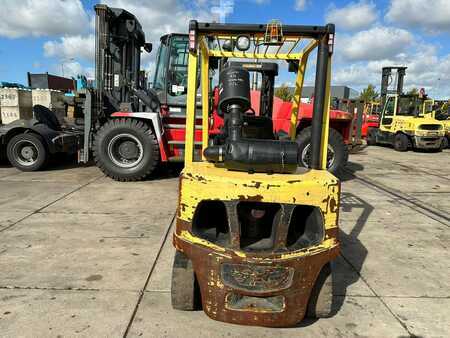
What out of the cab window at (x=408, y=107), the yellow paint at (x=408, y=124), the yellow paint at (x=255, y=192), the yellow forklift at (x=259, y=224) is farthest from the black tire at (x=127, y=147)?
the cab window at (x=408, y=107)

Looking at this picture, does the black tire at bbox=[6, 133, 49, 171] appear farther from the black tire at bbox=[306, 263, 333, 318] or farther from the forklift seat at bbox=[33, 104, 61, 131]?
the black tire at bbox=[306, 263, 333, 318]

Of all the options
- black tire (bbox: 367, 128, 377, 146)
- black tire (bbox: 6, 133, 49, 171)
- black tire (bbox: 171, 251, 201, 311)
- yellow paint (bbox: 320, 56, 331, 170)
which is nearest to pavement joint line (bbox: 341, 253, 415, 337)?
yellow paint (bbox: 320, 56, 331, 170)

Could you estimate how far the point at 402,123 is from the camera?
1513 centimetres

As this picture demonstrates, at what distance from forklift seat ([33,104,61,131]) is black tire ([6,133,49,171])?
488 millimetres

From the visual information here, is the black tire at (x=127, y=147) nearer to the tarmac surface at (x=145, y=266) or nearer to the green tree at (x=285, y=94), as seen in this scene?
the tarmac surface at (x=145, y=266)

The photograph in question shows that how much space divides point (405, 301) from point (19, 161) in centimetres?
813

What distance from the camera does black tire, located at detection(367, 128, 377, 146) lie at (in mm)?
17078

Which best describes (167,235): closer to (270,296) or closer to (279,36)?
(270,296)

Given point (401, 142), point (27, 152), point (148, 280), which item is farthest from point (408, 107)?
point (148, 280)

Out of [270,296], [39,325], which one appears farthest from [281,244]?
[39,325]

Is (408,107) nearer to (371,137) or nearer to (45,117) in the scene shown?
(371,137)

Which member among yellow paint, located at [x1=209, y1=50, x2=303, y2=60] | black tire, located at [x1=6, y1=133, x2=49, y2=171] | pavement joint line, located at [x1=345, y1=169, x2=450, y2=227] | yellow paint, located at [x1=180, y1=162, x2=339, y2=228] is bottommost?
pavement joint line, located at [x1=345, y1=169, x2=450, y2=227]

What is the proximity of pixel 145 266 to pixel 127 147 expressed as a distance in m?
4.24

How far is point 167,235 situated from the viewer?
15.0 ft
